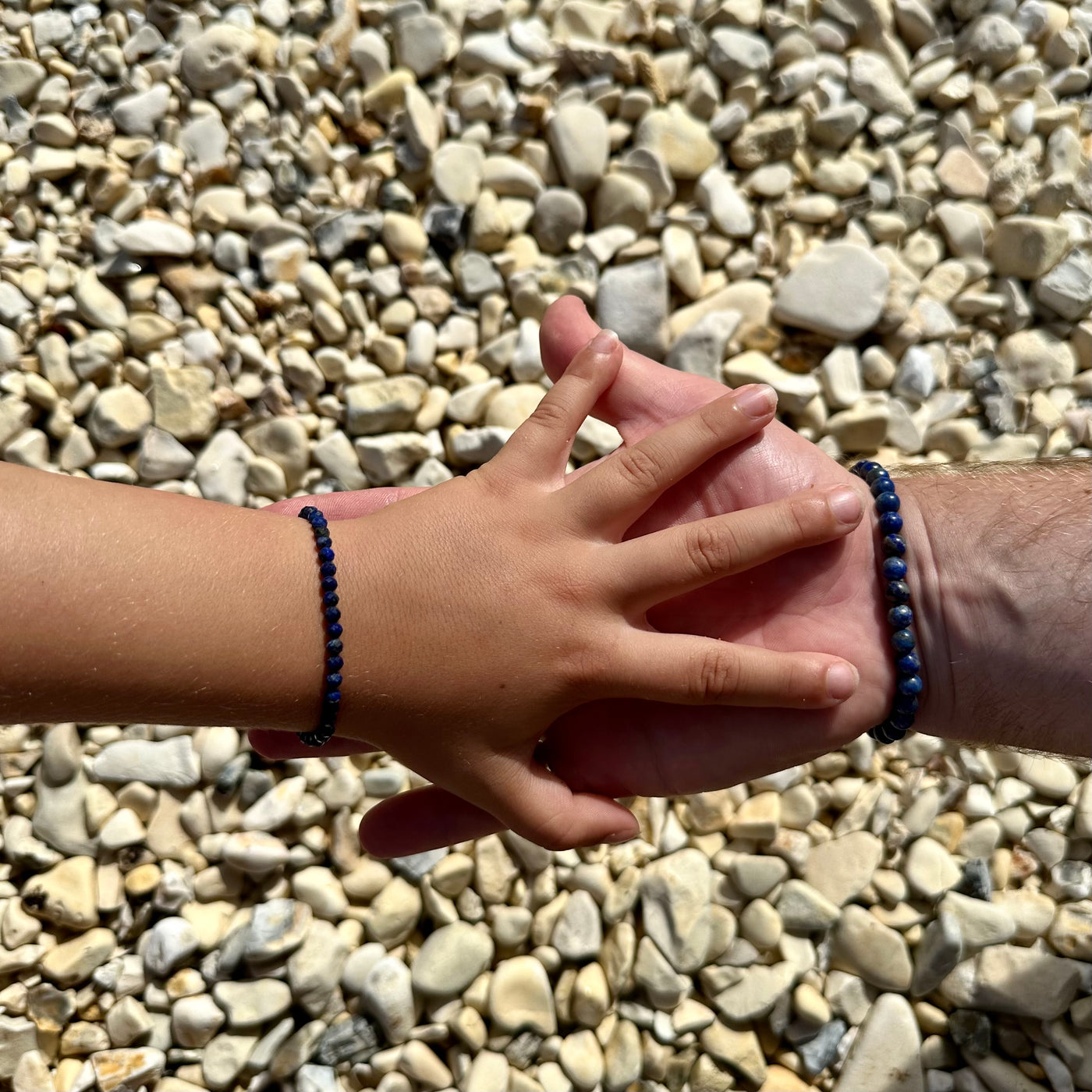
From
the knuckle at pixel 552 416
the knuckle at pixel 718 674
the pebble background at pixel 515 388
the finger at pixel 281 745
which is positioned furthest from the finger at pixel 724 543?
the pebble background at pixel 515 388

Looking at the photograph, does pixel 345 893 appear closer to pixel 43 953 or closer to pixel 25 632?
pixel 43 953

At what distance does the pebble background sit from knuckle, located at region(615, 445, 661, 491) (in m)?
0.65

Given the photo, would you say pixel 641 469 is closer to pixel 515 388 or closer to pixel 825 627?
pixel 825 627

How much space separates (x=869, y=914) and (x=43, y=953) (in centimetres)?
159

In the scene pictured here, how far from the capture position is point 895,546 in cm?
161

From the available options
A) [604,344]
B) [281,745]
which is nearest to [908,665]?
[604,344]

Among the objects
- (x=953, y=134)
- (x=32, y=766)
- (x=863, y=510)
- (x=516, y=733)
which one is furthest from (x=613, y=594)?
(x=953, y=134)

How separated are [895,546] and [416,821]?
0.89 meters

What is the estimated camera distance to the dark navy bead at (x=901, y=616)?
5.19ft

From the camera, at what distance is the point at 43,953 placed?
191 cm

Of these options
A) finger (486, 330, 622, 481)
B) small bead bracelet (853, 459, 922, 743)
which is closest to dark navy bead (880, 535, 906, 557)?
small bead bracelet (853, 459, 922, 743)

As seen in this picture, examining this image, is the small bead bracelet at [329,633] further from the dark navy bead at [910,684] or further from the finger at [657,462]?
the dark navy bead at [910,684]

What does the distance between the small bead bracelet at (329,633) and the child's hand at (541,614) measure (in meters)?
0.02

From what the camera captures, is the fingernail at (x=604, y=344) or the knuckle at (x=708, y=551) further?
the fingernail at (x=604, y=344)
